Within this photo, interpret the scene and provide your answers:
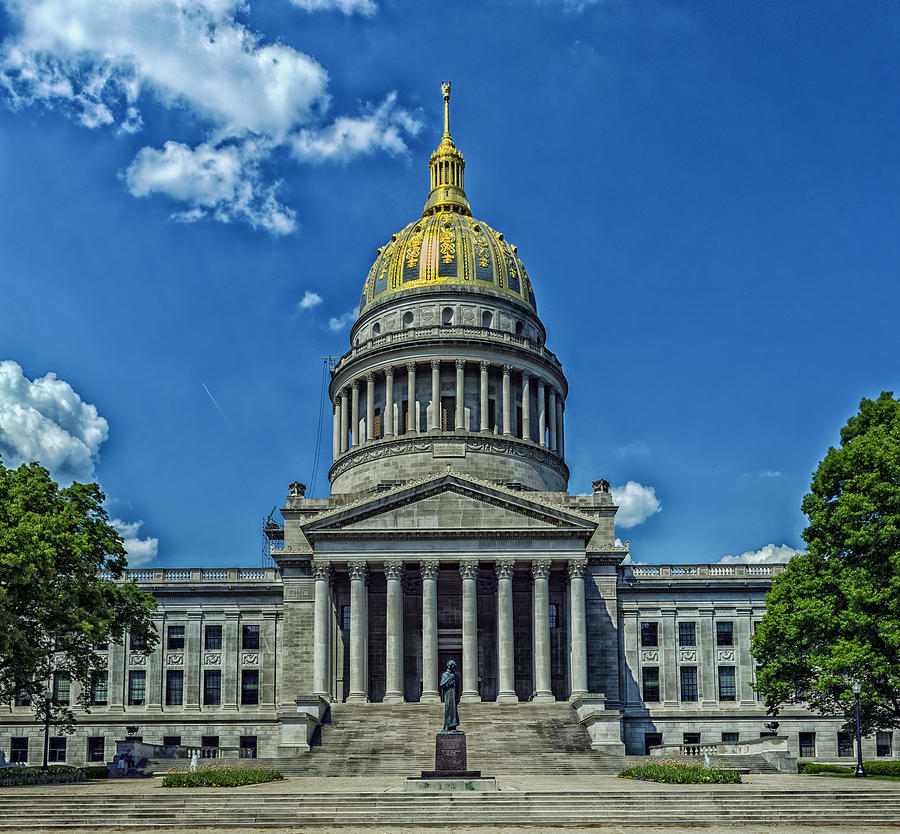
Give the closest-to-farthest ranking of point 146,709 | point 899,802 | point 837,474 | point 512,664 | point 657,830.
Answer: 1. point 657,830
2. point 899,802
3. point 837,474
4. point 512,664
5. point 146,709

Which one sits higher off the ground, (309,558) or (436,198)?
(436,198)

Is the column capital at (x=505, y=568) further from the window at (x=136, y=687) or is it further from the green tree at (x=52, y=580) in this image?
the window at (x=136, y=687)

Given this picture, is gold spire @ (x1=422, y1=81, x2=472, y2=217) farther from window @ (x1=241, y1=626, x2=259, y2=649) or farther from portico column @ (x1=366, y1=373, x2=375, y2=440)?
window @ (x1=241, y1=626, x2=259, y2=649)

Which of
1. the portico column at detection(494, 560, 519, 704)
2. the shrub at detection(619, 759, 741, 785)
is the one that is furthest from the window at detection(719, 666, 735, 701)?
the shrub at detection(619, 759, 741, 785)

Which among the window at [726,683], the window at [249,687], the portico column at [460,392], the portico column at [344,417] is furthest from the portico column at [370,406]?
the window at [726,683]

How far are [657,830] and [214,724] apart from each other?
156 ft

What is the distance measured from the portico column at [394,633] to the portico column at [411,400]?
19.5 meters

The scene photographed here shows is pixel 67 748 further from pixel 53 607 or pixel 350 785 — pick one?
pixel 350 785

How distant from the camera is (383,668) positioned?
6956cm

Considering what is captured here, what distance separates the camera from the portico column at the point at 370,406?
278 feet

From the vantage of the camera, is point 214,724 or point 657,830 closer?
point 657,830

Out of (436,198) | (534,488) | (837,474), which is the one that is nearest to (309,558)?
(534,488)

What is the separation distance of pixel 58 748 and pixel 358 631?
80.4 feet

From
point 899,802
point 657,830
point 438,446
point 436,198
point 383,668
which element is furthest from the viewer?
point 436,198
